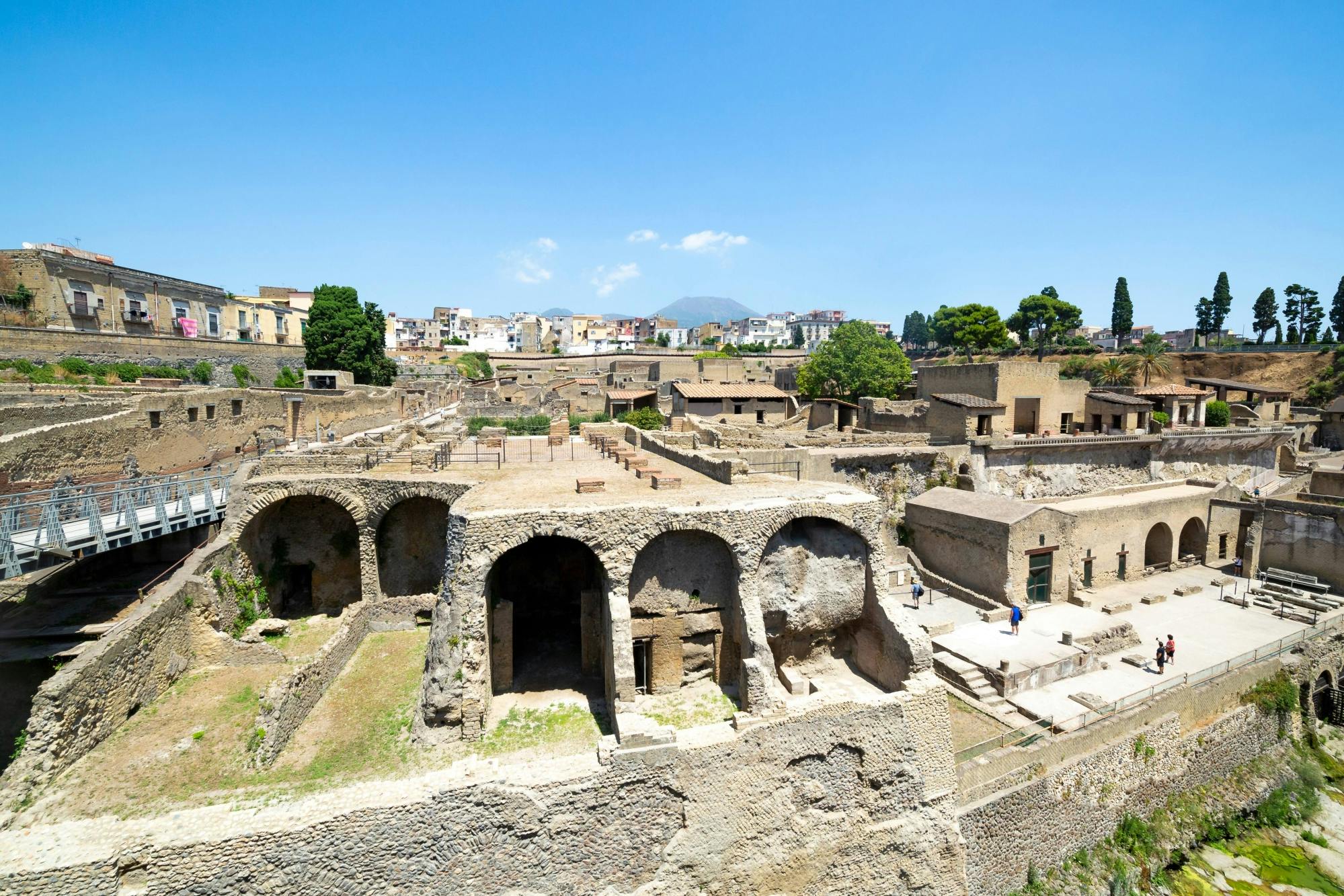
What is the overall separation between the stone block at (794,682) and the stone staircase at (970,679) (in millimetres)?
4295

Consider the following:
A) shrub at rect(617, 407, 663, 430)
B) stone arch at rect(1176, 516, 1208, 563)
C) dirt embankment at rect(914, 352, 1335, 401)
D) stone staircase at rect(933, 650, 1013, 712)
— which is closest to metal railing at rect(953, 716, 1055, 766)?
stone staircase at rect(933, 650, 1013, 712)

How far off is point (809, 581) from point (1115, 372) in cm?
5233

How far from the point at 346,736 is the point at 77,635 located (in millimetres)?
7483

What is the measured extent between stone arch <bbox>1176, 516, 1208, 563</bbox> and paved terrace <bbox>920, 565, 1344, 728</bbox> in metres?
2.72

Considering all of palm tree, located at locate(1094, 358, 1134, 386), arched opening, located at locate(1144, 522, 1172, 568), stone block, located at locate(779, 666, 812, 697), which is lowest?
arched opening, located at locate(1144, 522, 1172, 568)

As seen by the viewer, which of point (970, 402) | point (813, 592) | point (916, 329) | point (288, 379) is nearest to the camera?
point (813, 592)

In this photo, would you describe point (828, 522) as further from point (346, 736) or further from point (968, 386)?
point (968, 386)

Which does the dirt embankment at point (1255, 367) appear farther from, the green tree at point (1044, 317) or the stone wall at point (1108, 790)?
the stone wall at point (1108, 790)

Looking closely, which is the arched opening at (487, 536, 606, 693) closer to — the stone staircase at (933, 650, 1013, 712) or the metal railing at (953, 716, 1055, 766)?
the metal railing at (953, 716, 1055, 766)

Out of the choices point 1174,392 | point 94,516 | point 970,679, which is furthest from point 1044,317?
point 94,516

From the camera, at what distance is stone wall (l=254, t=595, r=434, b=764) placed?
11750 mm

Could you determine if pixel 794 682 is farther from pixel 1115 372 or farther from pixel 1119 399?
pixel 1115 372

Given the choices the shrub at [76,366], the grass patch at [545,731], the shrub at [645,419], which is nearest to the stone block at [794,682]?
the grass patch at [545,731]

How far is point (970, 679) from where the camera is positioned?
56.8ft
